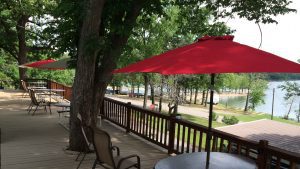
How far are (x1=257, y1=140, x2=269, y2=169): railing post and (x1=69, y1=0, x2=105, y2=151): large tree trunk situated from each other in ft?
9.79

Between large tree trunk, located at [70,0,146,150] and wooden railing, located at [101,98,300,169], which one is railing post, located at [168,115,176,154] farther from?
large tree trunk, located at [70,0,146,150]

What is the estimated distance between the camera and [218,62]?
258cm

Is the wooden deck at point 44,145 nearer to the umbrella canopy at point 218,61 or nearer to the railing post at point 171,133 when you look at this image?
the railing post at point 171,133

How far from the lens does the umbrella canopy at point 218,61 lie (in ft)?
8.05

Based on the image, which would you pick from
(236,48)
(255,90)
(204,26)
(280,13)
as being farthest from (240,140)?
(255,90)

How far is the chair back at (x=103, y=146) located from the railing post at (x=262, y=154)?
201 centimetres

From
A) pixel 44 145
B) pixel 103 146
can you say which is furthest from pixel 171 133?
pixel 44 145

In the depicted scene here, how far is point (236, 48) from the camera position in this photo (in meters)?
2.92

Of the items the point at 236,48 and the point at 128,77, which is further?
the point at 128,77

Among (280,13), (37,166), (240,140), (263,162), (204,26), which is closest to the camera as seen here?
(263,162)

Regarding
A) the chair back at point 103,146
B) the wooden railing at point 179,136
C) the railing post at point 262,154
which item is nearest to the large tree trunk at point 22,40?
the wooden railing at point 179,136

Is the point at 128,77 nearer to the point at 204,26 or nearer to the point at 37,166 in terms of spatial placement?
the point at 204,26

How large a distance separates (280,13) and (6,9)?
1723cm

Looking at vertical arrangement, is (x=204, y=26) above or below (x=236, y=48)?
above
